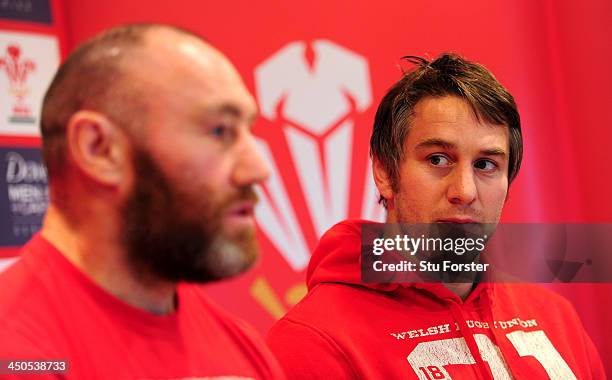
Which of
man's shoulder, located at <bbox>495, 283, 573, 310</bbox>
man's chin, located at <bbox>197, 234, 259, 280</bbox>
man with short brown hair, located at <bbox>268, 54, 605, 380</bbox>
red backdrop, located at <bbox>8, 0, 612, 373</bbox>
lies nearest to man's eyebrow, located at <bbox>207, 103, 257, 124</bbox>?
man's chin, located at <bbox>197, 234, 259, 280</bbox>

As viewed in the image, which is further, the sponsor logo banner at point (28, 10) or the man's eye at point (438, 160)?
the sponsor logo banner at point (28, 10)

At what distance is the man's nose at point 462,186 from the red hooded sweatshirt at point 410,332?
0.18m

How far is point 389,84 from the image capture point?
2568mm

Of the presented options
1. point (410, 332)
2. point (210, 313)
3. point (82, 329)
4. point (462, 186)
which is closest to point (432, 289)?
point (410, 332)

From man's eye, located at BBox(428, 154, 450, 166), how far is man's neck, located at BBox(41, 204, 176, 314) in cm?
74

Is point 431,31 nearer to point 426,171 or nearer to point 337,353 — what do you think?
point 426,171

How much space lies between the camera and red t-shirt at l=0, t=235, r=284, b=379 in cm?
80

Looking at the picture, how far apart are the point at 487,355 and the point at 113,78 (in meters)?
0.93

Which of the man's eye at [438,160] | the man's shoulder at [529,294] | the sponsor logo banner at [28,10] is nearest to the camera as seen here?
the man's eye at [438,160]

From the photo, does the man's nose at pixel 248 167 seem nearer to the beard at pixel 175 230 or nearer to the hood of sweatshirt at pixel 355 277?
the beard at pixel 175 230

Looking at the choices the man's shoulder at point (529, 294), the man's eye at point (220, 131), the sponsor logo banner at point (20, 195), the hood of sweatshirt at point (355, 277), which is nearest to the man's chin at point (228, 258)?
the man's eye at point (220, 131)

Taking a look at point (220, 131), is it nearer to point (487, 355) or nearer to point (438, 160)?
point (438, 160)

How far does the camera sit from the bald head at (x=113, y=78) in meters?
0.83

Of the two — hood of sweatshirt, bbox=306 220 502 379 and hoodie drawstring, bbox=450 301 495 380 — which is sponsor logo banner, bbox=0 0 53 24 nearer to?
hood of sweatshirt, bbox=306 220 502 379
